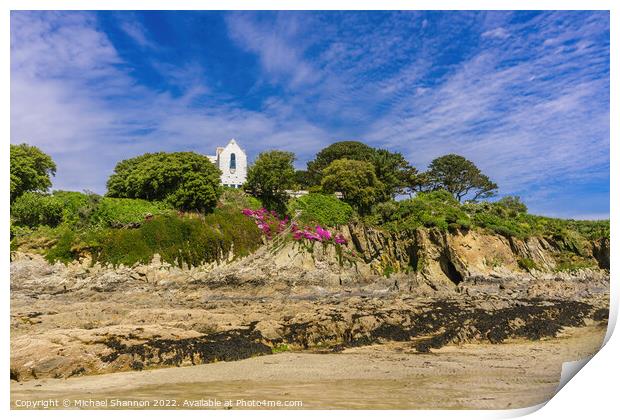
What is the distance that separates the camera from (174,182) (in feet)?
55.3

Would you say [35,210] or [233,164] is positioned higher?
[233,164]

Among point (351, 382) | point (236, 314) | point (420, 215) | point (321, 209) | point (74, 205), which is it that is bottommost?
point (351, 382)

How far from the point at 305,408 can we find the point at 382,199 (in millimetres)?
18552

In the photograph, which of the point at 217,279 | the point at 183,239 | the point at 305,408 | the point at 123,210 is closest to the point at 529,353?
the point at 305,408

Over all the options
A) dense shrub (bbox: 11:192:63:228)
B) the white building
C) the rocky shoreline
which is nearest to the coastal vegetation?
dense shrub (bbox: 11:192:63:228)

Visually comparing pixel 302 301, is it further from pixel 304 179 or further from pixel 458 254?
pixel 304 179

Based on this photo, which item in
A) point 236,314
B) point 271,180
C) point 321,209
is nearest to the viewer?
point 236,314

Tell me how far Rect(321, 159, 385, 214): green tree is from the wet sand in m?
13.6

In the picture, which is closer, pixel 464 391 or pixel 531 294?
pixel 464 391

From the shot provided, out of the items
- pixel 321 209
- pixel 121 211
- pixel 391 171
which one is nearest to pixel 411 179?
pixel 391 171

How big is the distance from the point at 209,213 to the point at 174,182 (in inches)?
89.7

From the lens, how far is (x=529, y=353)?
24.6ft

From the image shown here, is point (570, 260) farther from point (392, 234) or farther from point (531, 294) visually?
point (392, 234)
